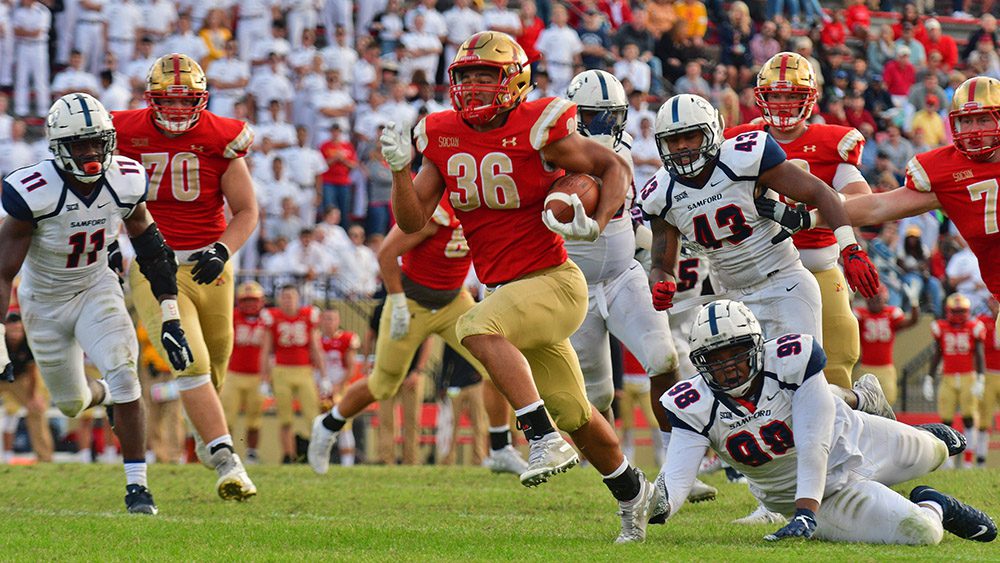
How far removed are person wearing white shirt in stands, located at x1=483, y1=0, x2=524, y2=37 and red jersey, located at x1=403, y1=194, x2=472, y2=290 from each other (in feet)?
30.1

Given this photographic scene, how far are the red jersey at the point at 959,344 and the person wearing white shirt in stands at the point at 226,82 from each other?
785 cm

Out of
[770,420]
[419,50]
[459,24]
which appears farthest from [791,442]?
[459,24]

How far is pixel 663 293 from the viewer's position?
6.92 metres

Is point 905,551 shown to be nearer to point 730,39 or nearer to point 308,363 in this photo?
point 308,363

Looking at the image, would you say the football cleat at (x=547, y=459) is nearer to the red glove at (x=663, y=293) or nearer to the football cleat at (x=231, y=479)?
the red glove at (x=663, y=293)

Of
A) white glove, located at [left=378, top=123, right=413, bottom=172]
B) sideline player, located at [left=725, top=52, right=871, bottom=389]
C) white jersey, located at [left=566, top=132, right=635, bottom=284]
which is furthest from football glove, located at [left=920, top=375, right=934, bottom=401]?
white glove, located at [left=378, top=123, right=413, bottom=172]

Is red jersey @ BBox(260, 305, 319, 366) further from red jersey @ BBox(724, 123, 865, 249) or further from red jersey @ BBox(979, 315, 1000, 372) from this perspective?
red jersey @ BBox(979, 315, 1000, 372)

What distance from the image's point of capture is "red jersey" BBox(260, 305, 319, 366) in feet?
43.4

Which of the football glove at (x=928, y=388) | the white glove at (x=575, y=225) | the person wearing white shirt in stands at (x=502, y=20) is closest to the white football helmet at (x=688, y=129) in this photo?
the white glove at (x=575, y=225)

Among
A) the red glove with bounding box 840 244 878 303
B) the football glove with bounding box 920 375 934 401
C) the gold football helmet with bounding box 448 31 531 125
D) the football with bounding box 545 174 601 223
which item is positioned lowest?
the football glove with bounding box 920 375 934 401

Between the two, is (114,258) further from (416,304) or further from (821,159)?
(821,159)

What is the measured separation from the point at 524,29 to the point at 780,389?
13411 millimetres

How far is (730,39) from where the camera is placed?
20172mm

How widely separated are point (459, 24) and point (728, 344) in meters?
13.1
